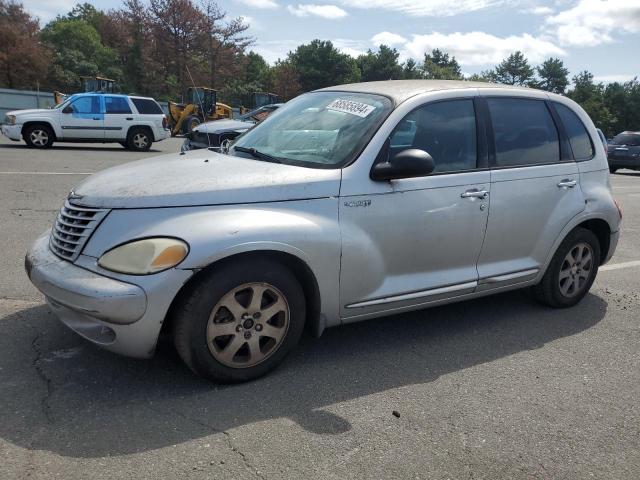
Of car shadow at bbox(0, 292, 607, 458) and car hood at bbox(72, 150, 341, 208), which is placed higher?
car hood at bbox(72, 150, 341, 208)

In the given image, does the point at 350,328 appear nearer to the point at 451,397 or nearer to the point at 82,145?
the point at 451,397

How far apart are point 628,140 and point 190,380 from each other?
22940 millimetres

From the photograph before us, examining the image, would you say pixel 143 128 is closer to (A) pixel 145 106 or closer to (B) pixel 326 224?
(A) pixel 145 106

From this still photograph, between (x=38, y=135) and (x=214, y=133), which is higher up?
(x=214, y=133)

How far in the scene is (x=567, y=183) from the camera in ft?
14.9

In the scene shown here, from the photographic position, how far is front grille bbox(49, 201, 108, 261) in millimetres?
3090

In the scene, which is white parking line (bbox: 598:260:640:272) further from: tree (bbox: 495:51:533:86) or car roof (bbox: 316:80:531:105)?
tree (bbox: 495:51:533:86)

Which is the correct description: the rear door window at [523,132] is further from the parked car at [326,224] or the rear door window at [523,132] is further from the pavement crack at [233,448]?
the pavement crack at [233,448]

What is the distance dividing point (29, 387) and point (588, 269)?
4287 mm

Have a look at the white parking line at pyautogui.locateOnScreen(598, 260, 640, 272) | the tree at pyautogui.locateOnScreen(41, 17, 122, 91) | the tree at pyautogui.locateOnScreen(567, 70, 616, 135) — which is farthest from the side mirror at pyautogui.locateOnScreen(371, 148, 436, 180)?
the tree at pyautogui.locateOnScreen(567, 70, 616, 135)

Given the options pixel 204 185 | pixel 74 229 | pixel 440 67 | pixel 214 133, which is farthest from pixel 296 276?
pixel 440 67

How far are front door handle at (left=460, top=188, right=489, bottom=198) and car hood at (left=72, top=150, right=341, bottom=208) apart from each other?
3.22ft

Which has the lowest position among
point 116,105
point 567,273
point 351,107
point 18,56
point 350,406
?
point 350,406

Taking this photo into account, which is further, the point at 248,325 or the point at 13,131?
the point at 13,131
